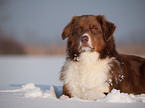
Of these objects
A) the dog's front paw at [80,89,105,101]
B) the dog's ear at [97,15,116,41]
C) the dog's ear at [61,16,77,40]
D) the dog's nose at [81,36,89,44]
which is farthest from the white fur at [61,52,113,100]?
the dog's ear at [61,16,77,40]

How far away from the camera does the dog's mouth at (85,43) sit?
500cm

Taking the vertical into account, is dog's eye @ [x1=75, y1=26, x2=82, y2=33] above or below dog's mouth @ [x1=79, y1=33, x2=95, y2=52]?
above

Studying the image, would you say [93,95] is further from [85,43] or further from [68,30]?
[68,30]

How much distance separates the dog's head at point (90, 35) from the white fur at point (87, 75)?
201 millimetres

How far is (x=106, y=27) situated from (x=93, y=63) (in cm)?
97

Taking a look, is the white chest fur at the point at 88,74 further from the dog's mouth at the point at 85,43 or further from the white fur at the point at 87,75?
the dog's mouth at the point at 85,43

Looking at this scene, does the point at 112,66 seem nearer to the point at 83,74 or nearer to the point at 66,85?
the point at 83,74

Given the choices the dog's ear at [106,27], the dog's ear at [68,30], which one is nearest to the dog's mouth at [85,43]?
the dog's ear at [106,27]

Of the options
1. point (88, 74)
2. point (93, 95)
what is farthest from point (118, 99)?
point (88, 74)

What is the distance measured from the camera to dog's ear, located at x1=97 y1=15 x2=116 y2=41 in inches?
211

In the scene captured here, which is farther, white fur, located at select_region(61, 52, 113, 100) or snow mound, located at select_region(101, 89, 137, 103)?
white fur, located at select_region(61, 52, 113, 100)

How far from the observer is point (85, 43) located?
197 inches

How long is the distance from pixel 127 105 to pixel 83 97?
1.14m

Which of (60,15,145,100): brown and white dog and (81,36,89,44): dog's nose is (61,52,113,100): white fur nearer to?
(60,15,145,100): brown and white dog
